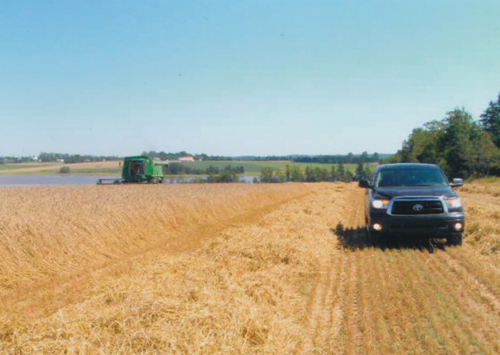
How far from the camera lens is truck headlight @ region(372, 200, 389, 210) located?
9938 mm

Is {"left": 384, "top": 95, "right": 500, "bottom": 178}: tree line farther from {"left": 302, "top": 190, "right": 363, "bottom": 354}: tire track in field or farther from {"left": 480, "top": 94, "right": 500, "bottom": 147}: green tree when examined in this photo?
{"left": 302, "top": 190, "right": 363, "bottom": 354}: tire track in field

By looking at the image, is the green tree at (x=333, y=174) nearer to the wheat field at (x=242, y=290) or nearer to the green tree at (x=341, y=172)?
the green tree at (x=341, y=172)

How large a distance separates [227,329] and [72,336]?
1.60 meters

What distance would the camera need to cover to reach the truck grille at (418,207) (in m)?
9.53

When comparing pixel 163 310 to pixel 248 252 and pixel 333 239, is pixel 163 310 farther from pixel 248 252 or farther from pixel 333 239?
pixel 333 239

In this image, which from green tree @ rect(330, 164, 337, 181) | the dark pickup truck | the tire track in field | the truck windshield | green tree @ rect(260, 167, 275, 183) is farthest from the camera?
green tree @ rect(330, 164, 337, 181)

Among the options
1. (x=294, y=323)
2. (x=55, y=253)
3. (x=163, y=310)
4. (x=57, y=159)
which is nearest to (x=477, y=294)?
(x=294, y=323)

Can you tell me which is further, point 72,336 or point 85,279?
point 85,279

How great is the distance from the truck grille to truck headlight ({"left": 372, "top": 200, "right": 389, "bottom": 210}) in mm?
273

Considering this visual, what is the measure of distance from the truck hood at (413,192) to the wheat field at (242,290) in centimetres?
132

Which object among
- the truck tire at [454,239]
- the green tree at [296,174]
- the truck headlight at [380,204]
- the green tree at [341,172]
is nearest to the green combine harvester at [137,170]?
the truck headlight at [380,204]

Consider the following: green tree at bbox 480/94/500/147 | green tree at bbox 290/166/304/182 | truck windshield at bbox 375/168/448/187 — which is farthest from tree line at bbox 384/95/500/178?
truck windshield at bbox 375/168/448/187

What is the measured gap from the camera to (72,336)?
416 cm

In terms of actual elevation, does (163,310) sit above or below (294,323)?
above
